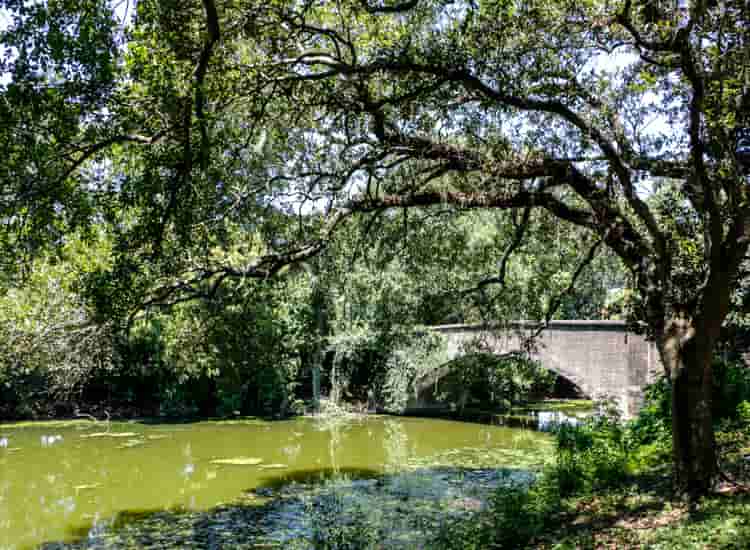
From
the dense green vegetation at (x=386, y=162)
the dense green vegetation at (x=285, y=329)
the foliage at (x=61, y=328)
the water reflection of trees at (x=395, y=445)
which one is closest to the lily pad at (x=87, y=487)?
the dense green vegetation at (x=285, y=329)

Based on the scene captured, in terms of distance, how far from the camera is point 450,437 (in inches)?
687

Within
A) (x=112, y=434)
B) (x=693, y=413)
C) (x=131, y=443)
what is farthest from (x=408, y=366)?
(x=693, y=413)

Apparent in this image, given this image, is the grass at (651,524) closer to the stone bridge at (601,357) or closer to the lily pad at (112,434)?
the stone bridge at (601,357)

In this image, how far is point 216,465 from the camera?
1416 cm

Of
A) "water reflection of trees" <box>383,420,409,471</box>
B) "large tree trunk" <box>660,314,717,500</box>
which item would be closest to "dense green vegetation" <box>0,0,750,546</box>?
"large tree trunk" <box>660,314,717,500</box>

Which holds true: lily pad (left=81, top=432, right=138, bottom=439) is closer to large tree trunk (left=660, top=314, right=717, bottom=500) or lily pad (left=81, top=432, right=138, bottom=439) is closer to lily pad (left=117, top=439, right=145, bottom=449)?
lily pad (left=117, top=439, right=145, bottom=449)

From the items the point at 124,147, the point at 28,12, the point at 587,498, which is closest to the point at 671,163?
the point at 587,498

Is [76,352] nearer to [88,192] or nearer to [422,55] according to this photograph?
[88,192]

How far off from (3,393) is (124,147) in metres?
21.2

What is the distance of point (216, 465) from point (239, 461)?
0.56m

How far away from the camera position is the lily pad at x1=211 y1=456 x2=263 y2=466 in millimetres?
14234

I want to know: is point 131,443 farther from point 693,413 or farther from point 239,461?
point 693,413

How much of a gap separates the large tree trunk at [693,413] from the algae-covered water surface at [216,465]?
4.22m

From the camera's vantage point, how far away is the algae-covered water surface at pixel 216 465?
1039cm
